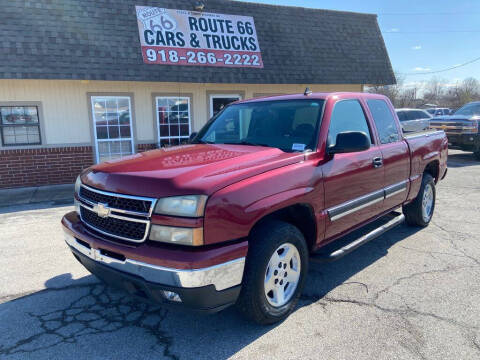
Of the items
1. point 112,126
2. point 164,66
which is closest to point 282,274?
point 164,66

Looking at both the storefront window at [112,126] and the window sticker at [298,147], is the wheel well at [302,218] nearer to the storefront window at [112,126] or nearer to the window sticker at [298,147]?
the window sticker at [298,147]

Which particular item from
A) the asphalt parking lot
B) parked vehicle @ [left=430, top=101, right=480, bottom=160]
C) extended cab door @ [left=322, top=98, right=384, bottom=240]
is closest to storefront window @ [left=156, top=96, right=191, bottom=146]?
the asphalt parking lot

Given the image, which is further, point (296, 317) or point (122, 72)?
point (122, 72)

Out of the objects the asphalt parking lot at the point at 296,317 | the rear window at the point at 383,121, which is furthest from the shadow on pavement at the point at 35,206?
the rear window at the point at 383,121

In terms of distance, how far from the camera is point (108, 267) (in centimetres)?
283

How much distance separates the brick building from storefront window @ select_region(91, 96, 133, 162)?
0.09 feet

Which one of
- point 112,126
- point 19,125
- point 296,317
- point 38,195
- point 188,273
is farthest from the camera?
point 112,126

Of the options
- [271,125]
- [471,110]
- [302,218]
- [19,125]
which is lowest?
[302,218]

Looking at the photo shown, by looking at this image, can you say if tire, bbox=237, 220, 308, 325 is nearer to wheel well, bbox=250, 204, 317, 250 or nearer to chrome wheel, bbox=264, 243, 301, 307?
chrome wheel, bbox=264, 243, 301, 307

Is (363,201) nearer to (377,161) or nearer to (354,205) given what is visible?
(354,205)

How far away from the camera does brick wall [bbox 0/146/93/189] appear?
9.64 m

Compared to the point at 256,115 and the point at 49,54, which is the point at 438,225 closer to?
the point at 256,115

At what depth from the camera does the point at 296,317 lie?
10.8 feet

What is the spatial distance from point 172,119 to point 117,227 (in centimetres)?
904
